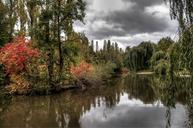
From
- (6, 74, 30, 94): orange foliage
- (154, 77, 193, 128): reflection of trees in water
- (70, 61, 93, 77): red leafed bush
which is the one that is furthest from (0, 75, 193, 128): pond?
(70, 61, 93, 77): red leafed bush

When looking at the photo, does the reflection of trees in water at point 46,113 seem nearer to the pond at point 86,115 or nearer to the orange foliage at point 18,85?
the pond at point 86,115

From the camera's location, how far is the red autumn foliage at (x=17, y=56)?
1970 cm

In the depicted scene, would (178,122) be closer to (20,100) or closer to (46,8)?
(20,100)

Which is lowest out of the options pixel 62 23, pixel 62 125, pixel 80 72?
pixel 62 125

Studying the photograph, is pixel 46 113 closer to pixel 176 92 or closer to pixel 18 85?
pixel 18 85

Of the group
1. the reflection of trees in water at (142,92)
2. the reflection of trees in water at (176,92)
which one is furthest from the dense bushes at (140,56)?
the reflection of trees in water at (176,92)

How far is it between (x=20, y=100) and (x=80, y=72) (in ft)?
27.3

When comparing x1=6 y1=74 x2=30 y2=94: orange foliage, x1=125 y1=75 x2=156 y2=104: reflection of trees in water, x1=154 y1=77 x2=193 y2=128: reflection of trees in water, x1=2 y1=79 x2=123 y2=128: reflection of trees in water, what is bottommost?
x1=2 y1=79 x2=123 y2=128: reflection of trees in water

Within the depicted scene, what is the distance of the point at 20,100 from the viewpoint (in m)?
18.3

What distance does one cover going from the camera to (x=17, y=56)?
19.8 metres

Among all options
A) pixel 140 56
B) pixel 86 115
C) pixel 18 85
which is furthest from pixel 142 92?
pixel 140 56

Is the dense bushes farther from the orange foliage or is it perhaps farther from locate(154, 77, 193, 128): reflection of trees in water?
locate(154, 77, 193, 128): reflection of trees in water

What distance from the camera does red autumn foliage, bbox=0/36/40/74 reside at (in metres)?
19.7

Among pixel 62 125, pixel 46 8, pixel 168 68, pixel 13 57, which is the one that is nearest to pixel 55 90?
pixel 13 57
